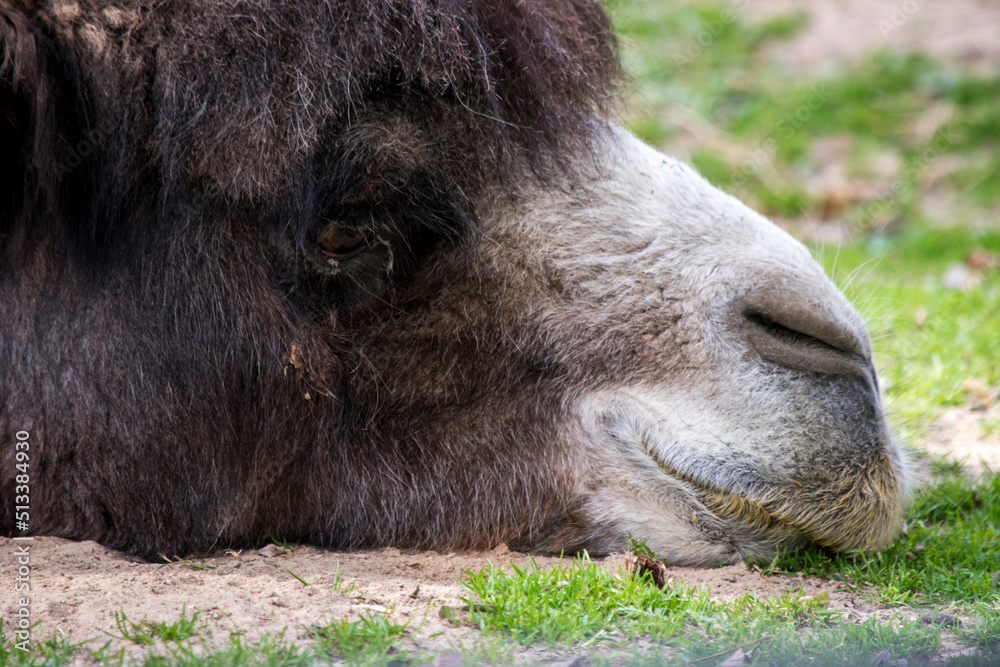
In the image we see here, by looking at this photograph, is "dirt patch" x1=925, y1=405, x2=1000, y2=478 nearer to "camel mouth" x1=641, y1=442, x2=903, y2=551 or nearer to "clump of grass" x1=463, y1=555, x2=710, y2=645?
"camel mouth" x1=641, y1=442, x2=903, y2=551

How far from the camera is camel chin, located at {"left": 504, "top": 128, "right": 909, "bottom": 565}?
2.71 meters

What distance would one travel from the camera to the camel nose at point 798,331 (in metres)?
2.74

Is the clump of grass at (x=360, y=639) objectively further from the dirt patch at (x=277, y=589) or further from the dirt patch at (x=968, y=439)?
the dirt patch at (x=968, y=439)

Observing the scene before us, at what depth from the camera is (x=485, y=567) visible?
277cm

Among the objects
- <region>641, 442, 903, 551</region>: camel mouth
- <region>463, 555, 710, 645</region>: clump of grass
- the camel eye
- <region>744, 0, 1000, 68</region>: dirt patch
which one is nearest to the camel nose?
<region>641, 442, 903, 551</region>: camel mouth

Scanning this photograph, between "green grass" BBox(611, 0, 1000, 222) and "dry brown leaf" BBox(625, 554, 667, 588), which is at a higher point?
"green grass" BBox(611, 0, 1000, 222)

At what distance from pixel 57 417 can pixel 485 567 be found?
1.24 m

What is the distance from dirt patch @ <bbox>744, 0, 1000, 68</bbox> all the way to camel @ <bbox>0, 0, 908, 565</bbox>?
28.9 ft

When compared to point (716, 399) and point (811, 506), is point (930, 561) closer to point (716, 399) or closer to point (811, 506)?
point (811, 506)

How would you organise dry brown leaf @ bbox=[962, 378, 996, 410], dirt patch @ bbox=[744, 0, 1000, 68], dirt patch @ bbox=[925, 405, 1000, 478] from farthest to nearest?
dirt patch @ bbox=[744, 0, 1000, 68] < dry brown leaf @ bbox=[962, 378, 996, 410] < dirt patch @ bbox=[925, 405, 1000, 478]

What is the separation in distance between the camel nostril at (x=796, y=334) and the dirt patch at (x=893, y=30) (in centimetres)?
875

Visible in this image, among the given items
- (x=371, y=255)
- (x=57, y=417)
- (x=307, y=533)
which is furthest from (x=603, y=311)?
(x=57, y=417)

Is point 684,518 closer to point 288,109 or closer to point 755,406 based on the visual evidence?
point 755,406

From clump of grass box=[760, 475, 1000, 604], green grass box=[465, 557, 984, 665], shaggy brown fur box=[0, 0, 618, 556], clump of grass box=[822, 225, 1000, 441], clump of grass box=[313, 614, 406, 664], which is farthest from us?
clump of grass box=[822, 225, 1000, 441]
